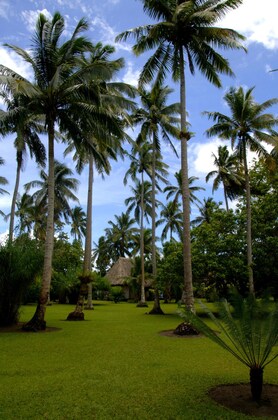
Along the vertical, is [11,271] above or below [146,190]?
below

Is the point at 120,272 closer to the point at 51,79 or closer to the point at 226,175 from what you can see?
the point at 226,175

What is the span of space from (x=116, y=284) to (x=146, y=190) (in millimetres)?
12406

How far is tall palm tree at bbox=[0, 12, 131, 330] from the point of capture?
1404 cm

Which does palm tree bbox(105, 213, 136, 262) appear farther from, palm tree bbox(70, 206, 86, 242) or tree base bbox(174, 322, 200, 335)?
tree base bbox(174, 322, 200, 335)

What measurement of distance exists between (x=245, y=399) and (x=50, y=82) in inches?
495

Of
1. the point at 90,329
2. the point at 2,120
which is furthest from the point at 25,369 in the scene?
the point at 2,120

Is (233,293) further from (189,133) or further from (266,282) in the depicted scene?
(266,282)

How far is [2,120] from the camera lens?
540 inches

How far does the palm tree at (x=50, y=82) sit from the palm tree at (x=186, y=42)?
239cm

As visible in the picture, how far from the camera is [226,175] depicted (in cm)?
3070

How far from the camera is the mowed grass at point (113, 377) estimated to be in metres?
5.08

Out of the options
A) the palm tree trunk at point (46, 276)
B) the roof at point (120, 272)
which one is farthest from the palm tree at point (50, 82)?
the roof at point (120, 272)

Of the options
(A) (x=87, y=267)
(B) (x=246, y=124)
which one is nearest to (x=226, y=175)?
(B) (x=246, y=124)

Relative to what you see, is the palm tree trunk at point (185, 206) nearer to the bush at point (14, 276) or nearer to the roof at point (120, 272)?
the bush at point (14, 276)
